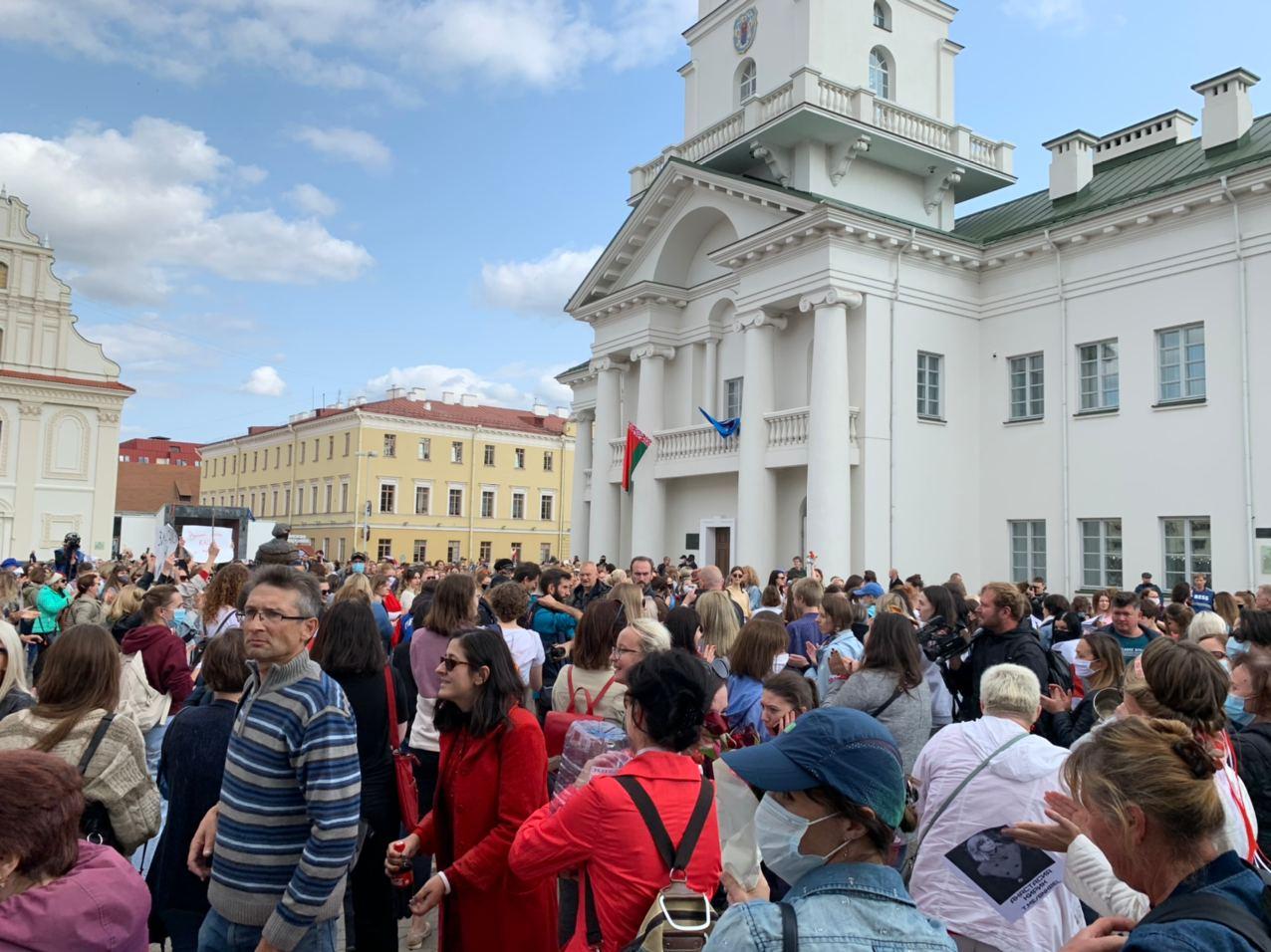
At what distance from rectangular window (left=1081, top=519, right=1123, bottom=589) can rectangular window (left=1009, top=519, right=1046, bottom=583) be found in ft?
3.35

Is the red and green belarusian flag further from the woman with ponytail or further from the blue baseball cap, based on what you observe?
the blue baseball cap

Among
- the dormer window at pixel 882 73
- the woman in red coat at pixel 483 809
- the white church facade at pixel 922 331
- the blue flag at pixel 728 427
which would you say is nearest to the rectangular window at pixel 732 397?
the white church facade at pixel 922 331

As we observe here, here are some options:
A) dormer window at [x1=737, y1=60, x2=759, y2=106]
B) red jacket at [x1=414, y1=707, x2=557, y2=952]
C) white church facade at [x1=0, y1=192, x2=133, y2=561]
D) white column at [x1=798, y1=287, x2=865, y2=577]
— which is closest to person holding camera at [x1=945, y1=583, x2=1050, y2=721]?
red jacket at [x1=414, y1=707, x2=557, y2=952]

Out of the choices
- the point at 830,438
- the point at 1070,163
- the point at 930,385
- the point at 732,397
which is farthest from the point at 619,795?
the point at 1070,163

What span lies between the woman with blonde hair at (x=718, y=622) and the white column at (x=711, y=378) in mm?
19740

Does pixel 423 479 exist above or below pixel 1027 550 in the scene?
above

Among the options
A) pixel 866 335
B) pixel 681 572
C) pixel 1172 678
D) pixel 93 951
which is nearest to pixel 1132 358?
pixel 866 335

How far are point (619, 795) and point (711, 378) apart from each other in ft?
79.6

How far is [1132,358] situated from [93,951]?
73.6ft

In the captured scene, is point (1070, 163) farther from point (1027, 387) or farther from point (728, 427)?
point (728, 427)

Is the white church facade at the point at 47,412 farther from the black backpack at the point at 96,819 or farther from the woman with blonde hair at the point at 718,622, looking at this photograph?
the black backpack at the point at 96,819

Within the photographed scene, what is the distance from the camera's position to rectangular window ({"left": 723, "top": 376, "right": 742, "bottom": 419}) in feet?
85.6

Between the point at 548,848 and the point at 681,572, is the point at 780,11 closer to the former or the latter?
the point at 681,572

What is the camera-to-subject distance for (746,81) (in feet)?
92.9
